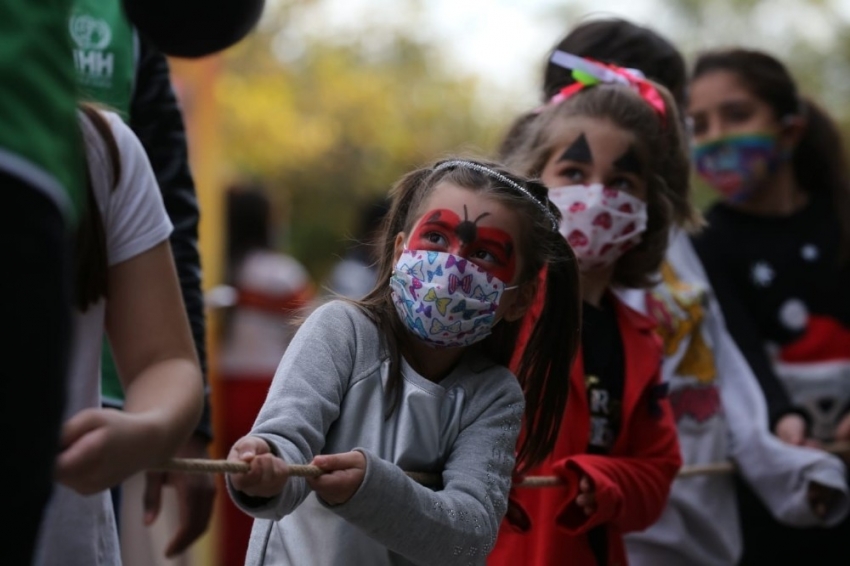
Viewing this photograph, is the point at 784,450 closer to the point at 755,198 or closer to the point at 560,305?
the point at 755,198

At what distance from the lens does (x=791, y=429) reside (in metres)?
4.38

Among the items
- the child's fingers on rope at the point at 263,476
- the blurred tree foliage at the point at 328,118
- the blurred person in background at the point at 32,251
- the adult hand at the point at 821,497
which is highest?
the blurred person in background at the point at 32,251

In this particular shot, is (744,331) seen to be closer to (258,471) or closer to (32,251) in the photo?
(258,471)

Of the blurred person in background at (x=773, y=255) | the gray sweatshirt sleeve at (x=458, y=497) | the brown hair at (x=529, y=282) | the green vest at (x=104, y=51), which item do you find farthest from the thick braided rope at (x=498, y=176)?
the blurred person in background at (x=773, y=255)

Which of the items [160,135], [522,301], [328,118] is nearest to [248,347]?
[160,135]

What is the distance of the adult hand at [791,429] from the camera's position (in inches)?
172

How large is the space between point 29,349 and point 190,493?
1.79 meters

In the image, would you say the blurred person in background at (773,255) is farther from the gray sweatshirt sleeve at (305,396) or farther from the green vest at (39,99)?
the green vest at (39,99)

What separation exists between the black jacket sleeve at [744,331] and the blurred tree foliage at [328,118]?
1438 cm

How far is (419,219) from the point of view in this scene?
2.66m

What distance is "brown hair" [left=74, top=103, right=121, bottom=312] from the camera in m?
2.04

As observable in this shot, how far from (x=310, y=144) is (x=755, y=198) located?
55.8ft

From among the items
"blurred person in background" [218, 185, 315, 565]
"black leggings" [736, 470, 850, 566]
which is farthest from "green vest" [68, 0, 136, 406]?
"blurred person in background" [218, 185, 315, 565]

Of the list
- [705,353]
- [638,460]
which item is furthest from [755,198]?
[638,460]
